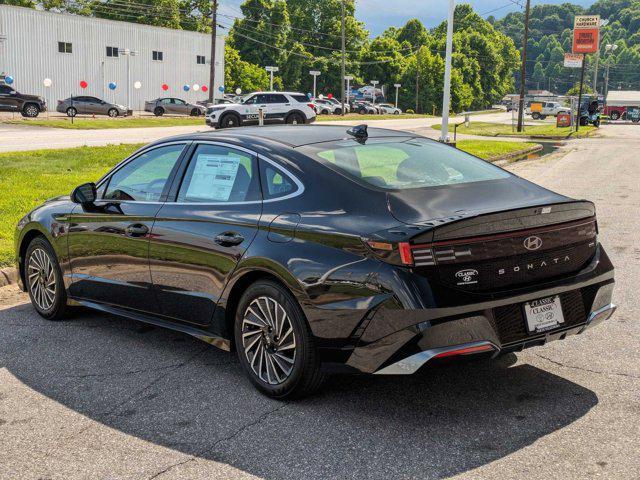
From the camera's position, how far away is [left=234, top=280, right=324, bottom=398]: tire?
4.20m

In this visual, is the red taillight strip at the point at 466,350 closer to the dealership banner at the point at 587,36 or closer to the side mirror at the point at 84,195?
the side mirror at the point at 84,195

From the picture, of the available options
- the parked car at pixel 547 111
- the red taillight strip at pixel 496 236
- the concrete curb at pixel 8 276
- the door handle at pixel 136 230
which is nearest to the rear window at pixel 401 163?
the red taillight strip at pixel 496 236

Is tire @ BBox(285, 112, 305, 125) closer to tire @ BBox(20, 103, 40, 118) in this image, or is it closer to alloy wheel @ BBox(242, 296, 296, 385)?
tire @ BBox(20, 103, 40, 118)

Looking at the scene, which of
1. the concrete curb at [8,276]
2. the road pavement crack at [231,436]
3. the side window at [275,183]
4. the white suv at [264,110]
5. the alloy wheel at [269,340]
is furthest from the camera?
the white suv at [264,110]

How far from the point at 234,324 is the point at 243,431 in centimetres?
84

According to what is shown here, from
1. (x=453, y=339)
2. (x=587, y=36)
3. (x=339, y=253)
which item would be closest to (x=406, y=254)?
(x=339, y=253)

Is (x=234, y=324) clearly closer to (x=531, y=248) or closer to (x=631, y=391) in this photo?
(x=531, y=248)

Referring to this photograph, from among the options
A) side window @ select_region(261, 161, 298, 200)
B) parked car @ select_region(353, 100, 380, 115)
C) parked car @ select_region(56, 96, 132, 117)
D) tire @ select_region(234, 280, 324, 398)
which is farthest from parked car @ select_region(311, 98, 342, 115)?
tire @ select_region(234, 280, 324, 398)

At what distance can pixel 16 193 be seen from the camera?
1175cm

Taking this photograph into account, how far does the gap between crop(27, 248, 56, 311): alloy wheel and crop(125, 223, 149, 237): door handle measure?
1.19 metres

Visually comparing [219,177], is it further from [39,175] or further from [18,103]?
[18,103]

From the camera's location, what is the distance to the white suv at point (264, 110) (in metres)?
35.2

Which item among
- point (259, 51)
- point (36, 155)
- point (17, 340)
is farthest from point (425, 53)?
point (17, 340)

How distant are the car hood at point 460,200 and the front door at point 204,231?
90 centimetres
